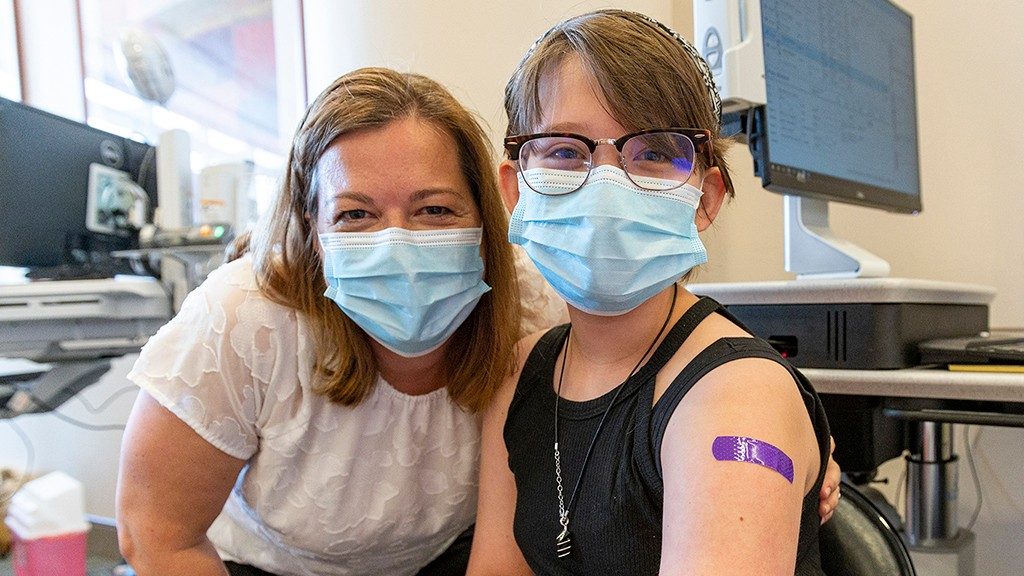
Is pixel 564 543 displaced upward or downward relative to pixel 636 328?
downward

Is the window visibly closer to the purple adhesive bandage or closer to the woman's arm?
the woman's arm

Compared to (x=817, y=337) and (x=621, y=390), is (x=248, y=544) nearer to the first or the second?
(x=621, y=390)

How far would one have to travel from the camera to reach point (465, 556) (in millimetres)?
1209

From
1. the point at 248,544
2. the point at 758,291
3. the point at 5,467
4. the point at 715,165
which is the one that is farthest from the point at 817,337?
the point at 5,467

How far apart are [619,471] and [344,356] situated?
1.42 feet

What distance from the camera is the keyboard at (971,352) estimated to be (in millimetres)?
1014

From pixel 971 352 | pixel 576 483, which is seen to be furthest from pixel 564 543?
A: pixel 971 352

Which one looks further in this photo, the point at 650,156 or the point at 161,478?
the point at 161,478

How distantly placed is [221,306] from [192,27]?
8.36ft

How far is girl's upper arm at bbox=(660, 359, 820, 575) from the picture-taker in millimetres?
607

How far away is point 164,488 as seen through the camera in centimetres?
96

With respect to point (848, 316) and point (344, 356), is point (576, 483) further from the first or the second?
point (848, 316)

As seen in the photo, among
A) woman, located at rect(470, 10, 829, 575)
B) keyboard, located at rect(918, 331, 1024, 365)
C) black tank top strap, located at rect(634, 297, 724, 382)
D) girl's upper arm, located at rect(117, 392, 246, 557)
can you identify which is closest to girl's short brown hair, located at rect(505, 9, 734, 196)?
woman, located at rect(470, 10, 829, 575)

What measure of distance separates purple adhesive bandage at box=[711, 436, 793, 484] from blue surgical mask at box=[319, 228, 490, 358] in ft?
1.48
